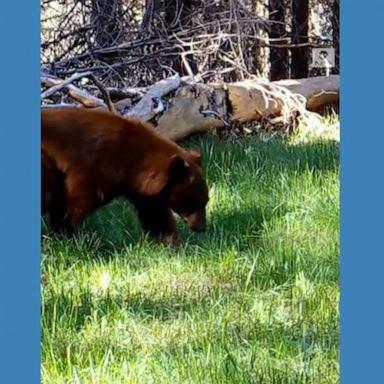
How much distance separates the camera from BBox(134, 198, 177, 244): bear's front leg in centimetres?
301

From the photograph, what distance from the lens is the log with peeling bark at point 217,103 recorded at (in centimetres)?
302

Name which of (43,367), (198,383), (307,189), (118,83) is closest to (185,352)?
(198,383)

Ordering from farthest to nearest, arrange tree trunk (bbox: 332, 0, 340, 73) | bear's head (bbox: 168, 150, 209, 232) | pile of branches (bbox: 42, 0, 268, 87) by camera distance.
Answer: bear's head (bbox: 168, 150, 209, 232) → pile of branches (bbox: 42, 0, 268, 87) → tree trunk (bbox: 332, 0, 340, 73)

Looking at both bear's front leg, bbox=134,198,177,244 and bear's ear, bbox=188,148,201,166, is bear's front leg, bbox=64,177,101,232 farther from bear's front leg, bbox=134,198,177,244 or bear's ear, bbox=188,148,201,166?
bear's ear, bbox=188,148,201,166

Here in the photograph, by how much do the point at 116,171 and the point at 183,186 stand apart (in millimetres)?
196

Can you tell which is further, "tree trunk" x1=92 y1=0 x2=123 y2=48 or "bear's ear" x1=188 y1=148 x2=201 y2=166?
"bear's ear" x1=188 y1=148 x2=201 y2=166

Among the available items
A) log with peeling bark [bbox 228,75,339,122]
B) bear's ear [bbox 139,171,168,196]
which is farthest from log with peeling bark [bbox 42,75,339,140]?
bear's ear [bbox 139,171,168,196]

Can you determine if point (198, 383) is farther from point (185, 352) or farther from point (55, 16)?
point (55, 16)

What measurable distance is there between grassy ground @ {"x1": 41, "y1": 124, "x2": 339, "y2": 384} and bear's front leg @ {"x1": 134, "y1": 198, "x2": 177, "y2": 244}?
4 cm

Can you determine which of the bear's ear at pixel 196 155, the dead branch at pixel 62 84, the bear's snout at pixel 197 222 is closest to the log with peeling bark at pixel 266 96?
the bear's ear at pixel 196 155

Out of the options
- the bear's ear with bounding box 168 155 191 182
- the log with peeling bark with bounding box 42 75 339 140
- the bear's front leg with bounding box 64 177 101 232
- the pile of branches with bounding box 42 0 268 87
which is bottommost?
the bear's front leg with bounding box 64 177 101 232

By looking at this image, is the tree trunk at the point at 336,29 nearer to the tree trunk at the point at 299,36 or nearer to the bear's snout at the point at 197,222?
the tree trunk at the point at 299,36

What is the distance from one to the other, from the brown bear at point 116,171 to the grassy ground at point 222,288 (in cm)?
6

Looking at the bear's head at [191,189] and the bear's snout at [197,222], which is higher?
the bear's head at [191,189]
